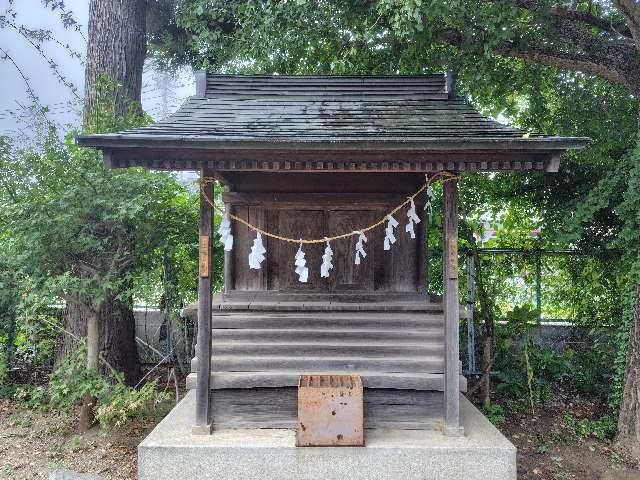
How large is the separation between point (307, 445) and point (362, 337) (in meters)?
1.21

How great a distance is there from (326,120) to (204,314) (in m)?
2.30

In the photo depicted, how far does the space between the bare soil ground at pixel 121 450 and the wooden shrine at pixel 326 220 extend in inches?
66.7

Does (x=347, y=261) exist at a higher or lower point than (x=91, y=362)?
higher

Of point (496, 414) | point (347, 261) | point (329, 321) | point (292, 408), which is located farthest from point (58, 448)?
point (496, 414)

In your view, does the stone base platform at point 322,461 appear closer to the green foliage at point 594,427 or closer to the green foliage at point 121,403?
the green foliage at point 121,403

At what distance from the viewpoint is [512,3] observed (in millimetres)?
5676

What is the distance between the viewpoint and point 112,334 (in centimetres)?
661

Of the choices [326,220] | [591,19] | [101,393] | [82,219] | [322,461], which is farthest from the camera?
[591,19]

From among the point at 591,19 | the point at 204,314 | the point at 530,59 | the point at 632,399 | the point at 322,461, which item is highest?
the point at 591,19

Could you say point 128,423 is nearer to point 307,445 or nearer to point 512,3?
point 307,445

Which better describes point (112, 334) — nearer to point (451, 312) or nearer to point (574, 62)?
point (451, 312)

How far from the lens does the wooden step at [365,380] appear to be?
4.45 m

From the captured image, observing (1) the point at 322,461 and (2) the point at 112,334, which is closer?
(1) the point at 322,461

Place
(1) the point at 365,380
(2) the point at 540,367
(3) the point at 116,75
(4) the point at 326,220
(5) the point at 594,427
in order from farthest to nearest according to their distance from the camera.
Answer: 1. (3) the point at 116,75
2. (2) the point at 540,367
3. (5) the point at 594,427
4. (4) the point at 326,220
5. (1) the point at 365,380
